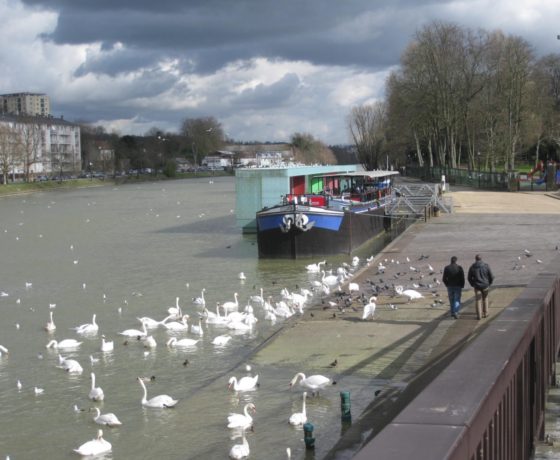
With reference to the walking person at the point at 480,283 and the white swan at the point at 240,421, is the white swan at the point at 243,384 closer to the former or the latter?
the white swan at the point at 240,421

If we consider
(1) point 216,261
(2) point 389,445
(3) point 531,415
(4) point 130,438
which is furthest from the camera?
(1) point 216,261

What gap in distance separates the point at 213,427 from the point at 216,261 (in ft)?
69.8

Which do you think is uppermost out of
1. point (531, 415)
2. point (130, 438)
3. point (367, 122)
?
point (367, 122)

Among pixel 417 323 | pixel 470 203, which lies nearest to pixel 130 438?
pixel 417 323

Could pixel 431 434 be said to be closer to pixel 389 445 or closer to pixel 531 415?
pixel 389 445

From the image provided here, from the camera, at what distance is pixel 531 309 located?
7.44 meters

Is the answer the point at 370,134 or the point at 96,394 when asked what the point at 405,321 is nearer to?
the point at 96,394

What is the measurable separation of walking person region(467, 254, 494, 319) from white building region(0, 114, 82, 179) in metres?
102

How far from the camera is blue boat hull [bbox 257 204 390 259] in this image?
3288 cm

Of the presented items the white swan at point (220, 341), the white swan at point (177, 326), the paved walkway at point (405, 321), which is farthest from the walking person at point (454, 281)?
the white swan at point (177, 326)

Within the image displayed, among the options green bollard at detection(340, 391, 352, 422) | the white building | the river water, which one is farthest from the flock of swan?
the white building

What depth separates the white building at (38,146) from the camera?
375 ft

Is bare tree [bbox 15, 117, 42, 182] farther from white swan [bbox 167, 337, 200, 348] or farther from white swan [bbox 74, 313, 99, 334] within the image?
white swan [bbox 167, 337, 200, 348]

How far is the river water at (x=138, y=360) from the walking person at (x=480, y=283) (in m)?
4.02
